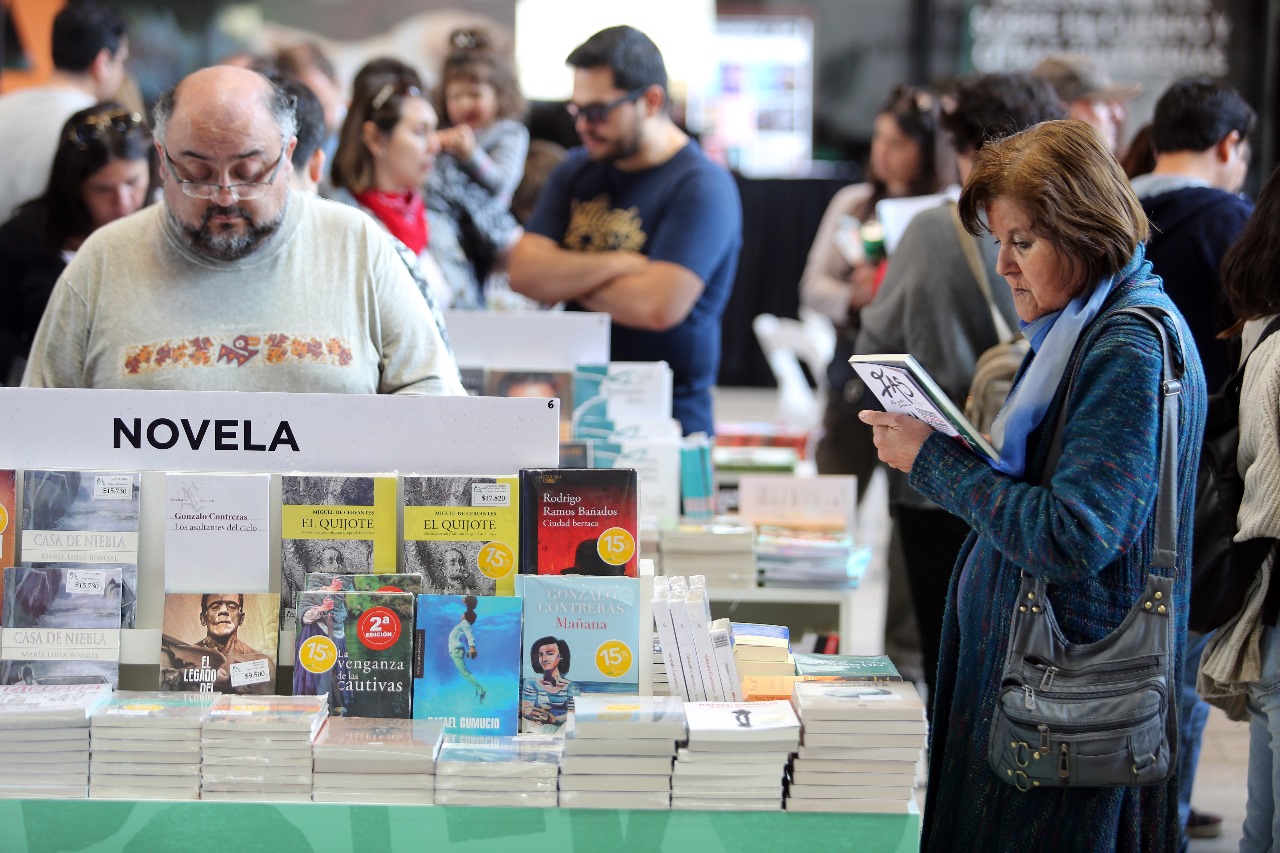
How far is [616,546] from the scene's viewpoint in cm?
176

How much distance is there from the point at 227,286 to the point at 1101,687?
1577mm

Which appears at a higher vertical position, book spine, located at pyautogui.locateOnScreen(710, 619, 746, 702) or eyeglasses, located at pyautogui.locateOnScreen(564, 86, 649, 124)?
eyeglasses, located at pyautogui.locateOnScreen(564, 86, 649, 124)

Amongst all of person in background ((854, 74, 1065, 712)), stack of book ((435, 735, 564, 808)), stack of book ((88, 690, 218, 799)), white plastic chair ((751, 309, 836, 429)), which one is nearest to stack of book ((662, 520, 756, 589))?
person in background ((854, 74, 1065, 712))

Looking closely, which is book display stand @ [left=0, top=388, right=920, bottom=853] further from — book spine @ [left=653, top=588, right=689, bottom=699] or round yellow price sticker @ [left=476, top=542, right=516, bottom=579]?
book spine @ [left=653, top=588, right=689, bottom=699]

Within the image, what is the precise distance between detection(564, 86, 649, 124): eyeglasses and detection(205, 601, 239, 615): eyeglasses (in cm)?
197

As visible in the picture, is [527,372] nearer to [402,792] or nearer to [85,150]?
[85,150]

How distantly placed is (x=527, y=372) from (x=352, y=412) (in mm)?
1347

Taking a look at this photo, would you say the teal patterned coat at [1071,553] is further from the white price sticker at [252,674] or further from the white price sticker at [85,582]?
the white price sticker at [85,582]

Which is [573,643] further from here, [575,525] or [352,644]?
[352,644]

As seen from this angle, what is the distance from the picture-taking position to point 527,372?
3.17 metres

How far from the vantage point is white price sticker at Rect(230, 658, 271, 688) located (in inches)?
68.2

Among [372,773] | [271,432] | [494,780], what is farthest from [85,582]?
[494,780]

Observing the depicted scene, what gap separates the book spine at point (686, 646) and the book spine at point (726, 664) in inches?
1.1

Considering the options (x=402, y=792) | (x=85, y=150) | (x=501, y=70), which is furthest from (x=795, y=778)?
(x=501, y=70)
